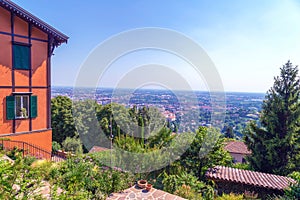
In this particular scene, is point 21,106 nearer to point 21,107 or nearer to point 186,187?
point 21,107

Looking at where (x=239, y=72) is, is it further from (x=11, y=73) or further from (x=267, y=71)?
(x=11, y=73)

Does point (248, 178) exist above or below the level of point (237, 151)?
above

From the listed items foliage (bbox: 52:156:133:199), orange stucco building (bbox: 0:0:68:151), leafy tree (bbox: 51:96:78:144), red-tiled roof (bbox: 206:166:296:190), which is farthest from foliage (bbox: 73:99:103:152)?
foliage (bbox: 52:156:133:199)

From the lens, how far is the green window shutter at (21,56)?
374 inches

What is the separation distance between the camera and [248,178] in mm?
9688

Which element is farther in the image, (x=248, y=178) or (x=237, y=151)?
(x=237, y=151)

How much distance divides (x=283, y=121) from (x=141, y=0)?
41.5 feet

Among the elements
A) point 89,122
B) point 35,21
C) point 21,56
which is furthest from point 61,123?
point 35,21

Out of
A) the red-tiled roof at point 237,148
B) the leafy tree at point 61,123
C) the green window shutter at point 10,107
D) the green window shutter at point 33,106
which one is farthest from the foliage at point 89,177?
the red-tiled roof at point 237,148

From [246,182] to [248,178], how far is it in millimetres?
572

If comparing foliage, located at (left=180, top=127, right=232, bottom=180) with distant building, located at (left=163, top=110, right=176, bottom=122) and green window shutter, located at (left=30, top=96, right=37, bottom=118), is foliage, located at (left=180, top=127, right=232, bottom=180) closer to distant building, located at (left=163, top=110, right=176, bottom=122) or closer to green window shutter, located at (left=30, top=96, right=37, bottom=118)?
distant building, located at (left=163, top=110, right=176, bottom=122)

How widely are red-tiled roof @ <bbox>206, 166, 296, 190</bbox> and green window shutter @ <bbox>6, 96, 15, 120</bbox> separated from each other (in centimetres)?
950

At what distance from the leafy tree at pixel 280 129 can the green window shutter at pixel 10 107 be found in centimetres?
1533

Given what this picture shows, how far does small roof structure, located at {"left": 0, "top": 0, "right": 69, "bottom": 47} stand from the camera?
9.09 m
